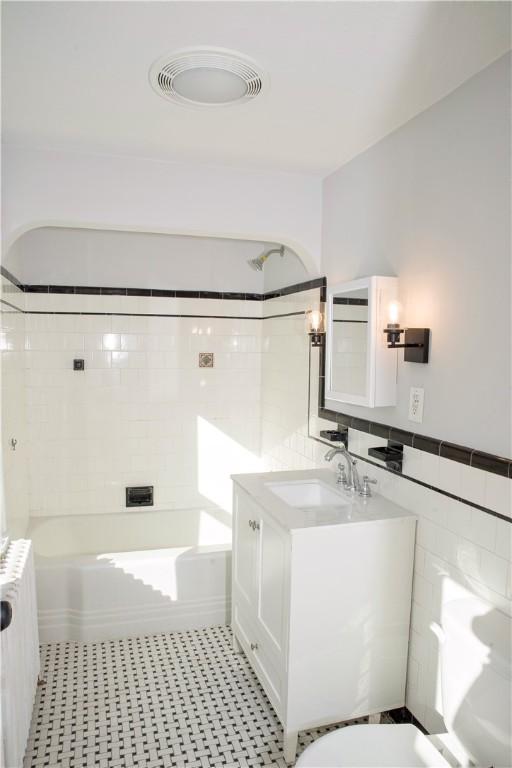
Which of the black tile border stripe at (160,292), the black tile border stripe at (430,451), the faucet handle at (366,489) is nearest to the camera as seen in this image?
the black tile border stripe at (430,451)

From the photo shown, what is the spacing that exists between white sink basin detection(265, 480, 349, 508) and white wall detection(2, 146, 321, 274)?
1258 millimetres

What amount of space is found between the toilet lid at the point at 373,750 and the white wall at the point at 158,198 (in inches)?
89.4

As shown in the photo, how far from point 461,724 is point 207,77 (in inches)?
89.6

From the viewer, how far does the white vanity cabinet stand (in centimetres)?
205

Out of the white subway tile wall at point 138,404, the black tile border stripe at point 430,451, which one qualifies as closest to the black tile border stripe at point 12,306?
the white subway tile wall at point 138,404

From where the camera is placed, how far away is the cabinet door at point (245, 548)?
2.47m

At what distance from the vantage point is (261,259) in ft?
12.5

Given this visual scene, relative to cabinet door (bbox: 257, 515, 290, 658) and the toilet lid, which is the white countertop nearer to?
cabinet door (bbox: 257, 515, 290, 658)

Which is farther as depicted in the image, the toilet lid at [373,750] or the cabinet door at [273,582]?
the cabinet door at [273,582]

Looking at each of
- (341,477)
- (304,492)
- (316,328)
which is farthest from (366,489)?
(316,328)

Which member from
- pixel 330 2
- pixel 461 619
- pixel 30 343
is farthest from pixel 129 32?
pixel 30 343

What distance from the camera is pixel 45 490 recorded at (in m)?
3.74

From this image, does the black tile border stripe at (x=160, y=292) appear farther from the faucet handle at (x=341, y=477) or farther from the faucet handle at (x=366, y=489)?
the faucet handle at (x=366, y=489)

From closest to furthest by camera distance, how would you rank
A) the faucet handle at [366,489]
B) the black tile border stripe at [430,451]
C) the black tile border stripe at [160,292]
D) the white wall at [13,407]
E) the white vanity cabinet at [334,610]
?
the black tile border stripe at [430,451] < the white vanity cabinet at [334,610] < the faucet handle at [366,489] < the white wall at [13,407] < the black tile border stripe at [160,292]
